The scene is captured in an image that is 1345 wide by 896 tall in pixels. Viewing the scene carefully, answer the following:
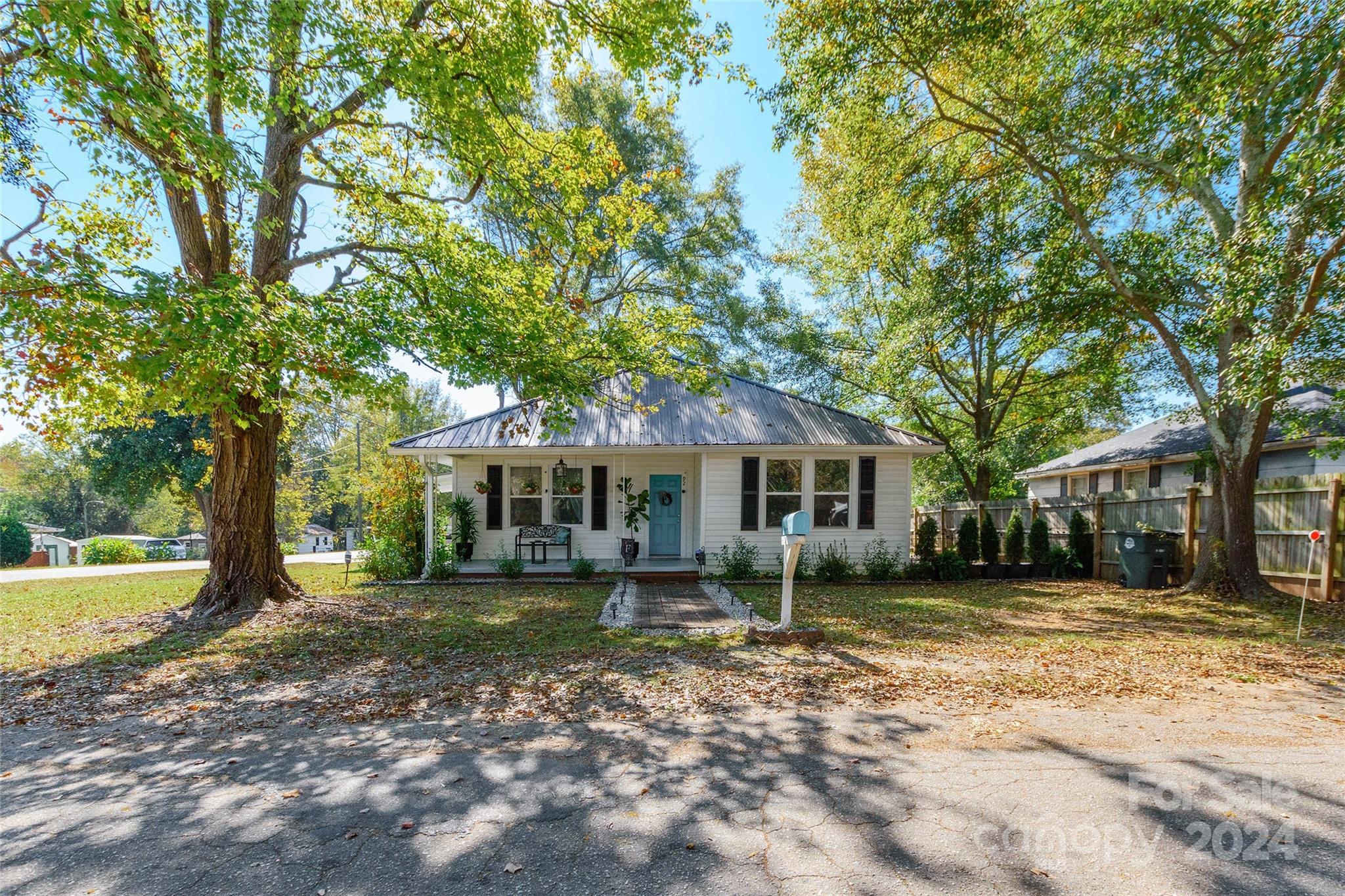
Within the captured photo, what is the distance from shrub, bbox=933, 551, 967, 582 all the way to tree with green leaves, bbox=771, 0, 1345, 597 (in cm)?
394

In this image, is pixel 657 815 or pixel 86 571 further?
pixel 86 571

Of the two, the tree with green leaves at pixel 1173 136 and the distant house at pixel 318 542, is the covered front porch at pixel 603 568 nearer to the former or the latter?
the tree with green leaves at pixel 1173 136

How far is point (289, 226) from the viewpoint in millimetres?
8711

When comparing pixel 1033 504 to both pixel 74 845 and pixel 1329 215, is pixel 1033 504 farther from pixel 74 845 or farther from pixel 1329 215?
pixel 74 845

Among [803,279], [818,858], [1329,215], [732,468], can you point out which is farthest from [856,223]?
[818,858]

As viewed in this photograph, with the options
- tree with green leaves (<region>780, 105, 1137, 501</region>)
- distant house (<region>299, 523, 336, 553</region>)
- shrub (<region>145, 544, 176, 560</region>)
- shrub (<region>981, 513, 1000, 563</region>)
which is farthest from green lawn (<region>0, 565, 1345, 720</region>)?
distant house (<region>299, 523, 336, 553</region>)

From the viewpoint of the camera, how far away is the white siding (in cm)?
1270

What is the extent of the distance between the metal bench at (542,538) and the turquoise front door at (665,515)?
1.99 meters

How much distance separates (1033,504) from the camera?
15180 millimetres

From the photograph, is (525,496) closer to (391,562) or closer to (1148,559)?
A: (391,562)

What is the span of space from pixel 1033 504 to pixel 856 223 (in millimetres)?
8601

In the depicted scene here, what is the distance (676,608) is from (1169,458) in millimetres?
15382

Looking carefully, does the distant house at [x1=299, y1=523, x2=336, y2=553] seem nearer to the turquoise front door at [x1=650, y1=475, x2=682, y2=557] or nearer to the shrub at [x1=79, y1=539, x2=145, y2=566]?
the shrub at [x1=79, y1=539, x2=145, y2=566]

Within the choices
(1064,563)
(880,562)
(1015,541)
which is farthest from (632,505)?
(1064,563)
